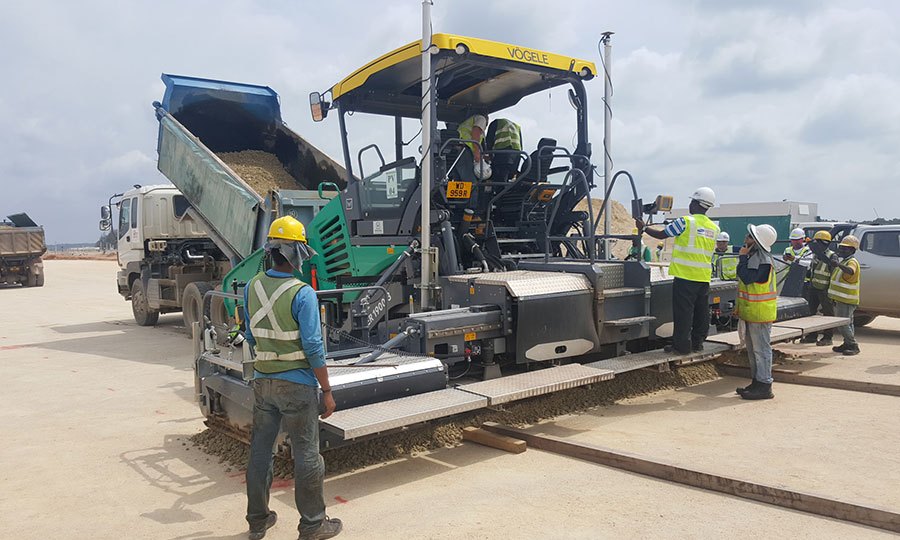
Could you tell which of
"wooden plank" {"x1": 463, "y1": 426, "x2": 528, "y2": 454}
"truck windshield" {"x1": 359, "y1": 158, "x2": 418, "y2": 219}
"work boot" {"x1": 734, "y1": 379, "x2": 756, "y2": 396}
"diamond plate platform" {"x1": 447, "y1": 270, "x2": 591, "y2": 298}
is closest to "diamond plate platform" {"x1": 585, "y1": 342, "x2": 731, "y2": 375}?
"work boot" {"x1": 734, "y1": 379, "x2": 756, "y2": 396}

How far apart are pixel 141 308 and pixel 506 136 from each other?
9.22 meters

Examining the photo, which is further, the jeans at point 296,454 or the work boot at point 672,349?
the work boot at point 672,349

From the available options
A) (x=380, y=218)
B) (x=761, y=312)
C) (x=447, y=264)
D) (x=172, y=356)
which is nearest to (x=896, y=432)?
(x=761, y=312)

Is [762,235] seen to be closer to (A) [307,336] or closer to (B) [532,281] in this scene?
(B) [532,281]

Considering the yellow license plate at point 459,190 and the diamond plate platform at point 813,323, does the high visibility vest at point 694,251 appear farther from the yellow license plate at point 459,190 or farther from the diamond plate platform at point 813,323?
the diamond plate platform at point 813,323

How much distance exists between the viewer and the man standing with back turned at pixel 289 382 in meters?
3.65

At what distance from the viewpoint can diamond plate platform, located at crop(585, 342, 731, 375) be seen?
5.82m

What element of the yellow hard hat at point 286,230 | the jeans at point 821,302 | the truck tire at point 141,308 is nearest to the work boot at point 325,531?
the yellow hard hat at point 286,230

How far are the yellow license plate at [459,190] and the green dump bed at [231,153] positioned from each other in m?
3.03

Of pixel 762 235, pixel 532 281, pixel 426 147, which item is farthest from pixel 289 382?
pixel 762 235

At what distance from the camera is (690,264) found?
244 inches

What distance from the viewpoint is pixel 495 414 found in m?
5.73

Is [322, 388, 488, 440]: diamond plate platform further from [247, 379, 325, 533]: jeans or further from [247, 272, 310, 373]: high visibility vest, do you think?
[247, 272, 310, 373]: high visibility vest

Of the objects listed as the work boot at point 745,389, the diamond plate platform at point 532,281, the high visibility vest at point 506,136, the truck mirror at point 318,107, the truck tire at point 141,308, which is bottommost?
the work boot at point 745,389
